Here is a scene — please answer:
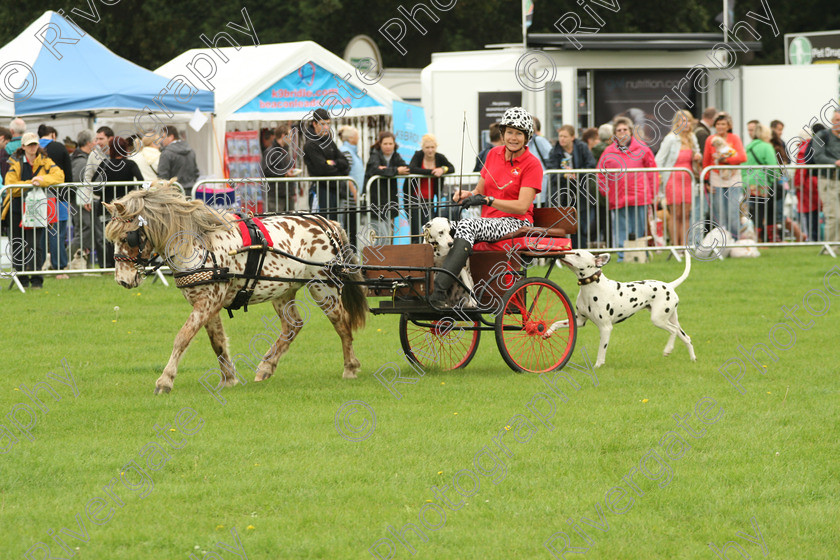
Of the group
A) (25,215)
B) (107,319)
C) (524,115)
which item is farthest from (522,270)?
(25,215)

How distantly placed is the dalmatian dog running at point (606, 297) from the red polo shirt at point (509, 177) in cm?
62

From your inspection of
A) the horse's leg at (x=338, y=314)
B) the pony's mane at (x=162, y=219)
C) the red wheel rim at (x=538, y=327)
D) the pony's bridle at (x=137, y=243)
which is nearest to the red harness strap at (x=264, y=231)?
the pony's mane at (x=162, y=219)

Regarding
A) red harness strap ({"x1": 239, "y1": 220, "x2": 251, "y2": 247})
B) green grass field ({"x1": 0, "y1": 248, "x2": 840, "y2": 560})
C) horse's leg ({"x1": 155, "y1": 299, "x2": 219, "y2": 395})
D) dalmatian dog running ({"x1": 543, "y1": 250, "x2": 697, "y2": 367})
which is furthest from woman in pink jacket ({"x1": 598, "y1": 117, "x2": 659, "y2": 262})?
horse's leg ({"x1": 155, "y1": 299, "x2": 219, "y2": 395})

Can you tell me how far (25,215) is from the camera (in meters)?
15.9

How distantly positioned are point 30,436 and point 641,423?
4.14 m

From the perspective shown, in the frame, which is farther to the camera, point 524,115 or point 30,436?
point 524,115

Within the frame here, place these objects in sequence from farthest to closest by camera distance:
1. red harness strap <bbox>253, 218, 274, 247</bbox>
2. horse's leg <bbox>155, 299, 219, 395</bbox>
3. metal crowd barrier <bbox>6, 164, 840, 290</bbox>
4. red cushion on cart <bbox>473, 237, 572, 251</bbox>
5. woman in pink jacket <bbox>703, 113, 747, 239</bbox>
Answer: woman in pink jacket <bbox>703, 113, 747, 239</bbox> → metal crowd barrier <bbox>6, 164, 840, 290</bbox> → red cushion on cart <bbox>473, 237, 572, 251</bbox> → red harness strap <bbox>253, 218, 274, 247</bbox> → horse's leg <bbox>155, 299, 219, 395</bbox>

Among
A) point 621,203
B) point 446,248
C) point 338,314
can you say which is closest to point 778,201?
point 621,203

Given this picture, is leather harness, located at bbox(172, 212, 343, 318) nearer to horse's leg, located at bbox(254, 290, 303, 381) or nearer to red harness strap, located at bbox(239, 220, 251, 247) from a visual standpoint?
red harness strap, located at bbox(239, 220, 251, 247)

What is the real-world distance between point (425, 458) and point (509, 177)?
3629 millimetres

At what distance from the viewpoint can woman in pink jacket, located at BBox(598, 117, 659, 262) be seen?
1795 centimetres

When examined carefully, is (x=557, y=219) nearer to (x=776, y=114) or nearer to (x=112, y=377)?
(x=112, y=377)

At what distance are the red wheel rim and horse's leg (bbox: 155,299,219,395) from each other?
8.12 ft

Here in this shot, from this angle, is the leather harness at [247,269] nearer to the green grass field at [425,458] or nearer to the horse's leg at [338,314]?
the horse's leg at [338,314]
